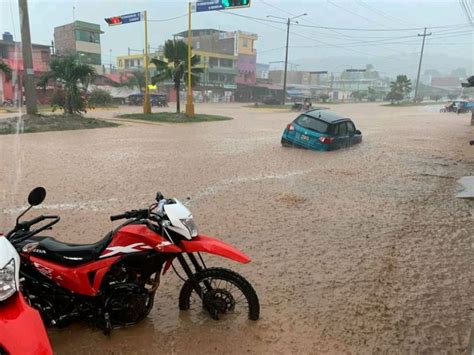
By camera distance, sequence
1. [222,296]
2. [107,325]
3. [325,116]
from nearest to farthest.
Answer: [107,325] → [222,296] → [325,116]

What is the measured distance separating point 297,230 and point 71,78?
1796 centimetres

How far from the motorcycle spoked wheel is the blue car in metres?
10.8

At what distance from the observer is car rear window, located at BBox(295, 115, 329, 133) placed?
14.2m

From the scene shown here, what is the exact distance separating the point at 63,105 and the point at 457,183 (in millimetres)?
19265

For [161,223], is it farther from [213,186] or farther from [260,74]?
[260,74]

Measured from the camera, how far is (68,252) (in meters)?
3.09

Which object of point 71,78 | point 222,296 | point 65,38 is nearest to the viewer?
point 222,296

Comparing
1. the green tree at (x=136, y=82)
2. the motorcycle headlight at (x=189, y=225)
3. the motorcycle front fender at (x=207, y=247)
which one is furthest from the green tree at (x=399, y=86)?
the motorcycle headlight at (x=189, y=225)

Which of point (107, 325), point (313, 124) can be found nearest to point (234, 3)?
point (313, 124)

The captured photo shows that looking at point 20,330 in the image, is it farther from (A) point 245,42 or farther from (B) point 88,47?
(A) point 245,42

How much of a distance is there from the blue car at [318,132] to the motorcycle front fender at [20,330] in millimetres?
12387

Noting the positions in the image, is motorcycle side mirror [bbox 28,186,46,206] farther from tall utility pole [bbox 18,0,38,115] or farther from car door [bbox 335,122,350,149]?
tall utility pole [bbox 18,0,38,115]

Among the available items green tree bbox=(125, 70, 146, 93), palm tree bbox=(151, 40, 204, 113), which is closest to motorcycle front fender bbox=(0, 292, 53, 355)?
palm tree bbox=(151, 40, 204, 113)

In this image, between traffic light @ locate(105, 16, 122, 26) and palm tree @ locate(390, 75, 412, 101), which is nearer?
traffic light @ locate(105, 16, 122, 26)
